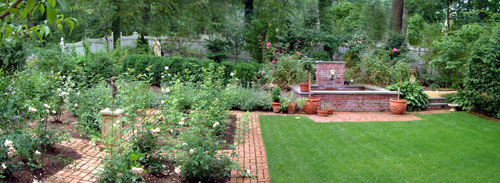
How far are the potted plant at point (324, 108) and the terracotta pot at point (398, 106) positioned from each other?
56.1 inches

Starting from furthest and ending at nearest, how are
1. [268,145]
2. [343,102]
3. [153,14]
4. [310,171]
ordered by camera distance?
1. [153,14]
2. [343,102]
3. [268,145]
4. [310,171]

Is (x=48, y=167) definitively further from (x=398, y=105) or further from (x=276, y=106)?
(x=398, y=105)

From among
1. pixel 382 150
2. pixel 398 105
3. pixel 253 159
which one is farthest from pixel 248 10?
pixel 253 159

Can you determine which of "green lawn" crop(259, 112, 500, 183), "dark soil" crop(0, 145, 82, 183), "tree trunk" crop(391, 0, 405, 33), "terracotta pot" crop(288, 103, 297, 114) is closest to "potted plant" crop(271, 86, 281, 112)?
"terracotta pot" crop(288, 103, 297, 114)

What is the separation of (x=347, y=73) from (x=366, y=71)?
0.65m

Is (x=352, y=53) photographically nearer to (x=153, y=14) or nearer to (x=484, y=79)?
(x=484, y=79)

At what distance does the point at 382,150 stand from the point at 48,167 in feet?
14.6

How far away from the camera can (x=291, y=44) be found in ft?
46.8

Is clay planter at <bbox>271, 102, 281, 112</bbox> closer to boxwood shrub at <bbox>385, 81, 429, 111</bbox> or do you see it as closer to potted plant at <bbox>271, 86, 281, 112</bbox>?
potted plant at <bbox>271, 86, 281, 112</bbox>

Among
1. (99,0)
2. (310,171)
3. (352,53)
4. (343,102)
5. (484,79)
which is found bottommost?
(310,171)

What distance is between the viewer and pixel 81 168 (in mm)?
3996

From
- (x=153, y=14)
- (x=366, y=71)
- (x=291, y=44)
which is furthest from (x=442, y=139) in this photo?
(x=153, y=14)

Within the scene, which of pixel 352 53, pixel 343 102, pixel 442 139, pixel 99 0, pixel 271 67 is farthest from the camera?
pixel 99 0

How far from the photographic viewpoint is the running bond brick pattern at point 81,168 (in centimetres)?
365
